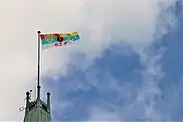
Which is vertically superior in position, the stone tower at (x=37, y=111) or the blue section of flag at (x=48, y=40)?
the blue section of flag at (x=48, y=40)

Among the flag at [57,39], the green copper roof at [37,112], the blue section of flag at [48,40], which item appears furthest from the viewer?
the flag at [57,39]

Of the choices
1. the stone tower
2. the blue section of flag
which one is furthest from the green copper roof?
the blue section of flag

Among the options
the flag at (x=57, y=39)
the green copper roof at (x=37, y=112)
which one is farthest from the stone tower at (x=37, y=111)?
the flag at (x=57, y=39)

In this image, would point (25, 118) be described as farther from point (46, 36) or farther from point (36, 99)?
point (46, 36)

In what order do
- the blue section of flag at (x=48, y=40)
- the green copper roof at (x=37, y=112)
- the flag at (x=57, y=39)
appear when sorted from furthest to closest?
the flag at (x=57, y=39)
the blue section of flag at (x=48, y=40)
the green copper roof at (x=37, y=112)

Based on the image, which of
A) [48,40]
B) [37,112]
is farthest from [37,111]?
[48,40]

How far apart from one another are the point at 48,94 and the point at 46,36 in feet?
30.7

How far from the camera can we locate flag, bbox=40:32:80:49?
108 meters

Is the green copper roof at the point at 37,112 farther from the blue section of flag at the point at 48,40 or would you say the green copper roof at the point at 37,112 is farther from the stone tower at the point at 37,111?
the blue section of flag at the point at 48,40

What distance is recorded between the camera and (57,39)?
4247 inches

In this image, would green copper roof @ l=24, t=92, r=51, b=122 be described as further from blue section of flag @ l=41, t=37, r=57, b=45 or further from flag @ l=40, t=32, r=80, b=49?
blue section of flag @ l=41, t=37, r=57, b=45

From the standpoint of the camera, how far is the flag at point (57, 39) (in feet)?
354

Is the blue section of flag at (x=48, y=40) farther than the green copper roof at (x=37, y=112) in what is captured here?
Yes

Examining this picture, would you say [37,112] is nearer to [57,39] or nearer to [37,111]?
[37,111]
